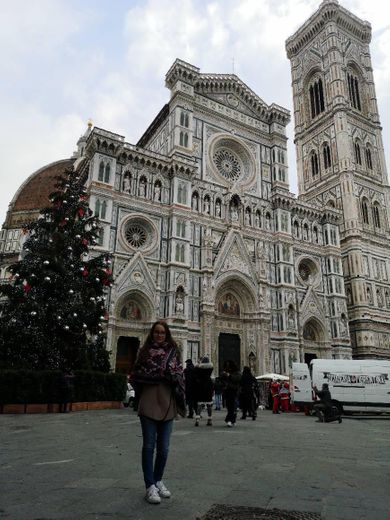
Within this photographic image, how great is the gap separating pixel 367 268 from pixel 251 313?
48.4 ft

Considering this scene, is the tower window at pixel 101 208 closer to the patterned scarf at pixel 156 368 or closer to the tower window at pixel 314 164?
the patterned scarf at pixel 156 368

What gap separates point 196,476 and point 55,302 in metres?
13.1

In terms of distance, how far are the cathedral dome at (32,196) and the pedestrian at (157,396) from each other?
4575 centimetres

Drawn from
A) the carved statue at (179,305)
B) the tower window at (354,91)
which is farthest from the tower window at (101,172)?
the tower window at (354,91)

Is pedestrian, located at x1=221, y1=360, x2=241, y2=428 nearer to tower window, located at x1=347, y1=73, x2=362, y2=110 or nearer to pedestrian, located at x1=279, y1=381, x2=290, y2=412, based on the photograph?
pedestrian, located at x1=279, y1=381, x2=290, y2=412

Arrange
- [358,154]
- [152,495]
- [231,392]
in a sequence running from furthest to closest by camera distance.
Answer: [358,154] → [231,392] → [152,495]

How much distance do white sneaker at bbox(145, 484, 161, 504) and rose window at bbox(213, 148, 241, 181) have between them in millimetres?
31559

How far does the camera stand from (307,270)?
36219mm

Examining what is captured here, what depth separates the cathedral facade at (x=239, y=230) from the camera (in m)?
27.3

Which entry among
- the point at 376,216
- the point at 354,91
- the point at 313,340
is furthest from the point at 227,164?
the point at 354,91

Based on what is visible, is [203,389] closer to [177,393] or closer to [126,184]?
[177,393]

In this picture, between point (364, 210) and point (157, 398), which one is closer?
point (157, 398)

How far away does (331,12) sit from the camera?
46875 millimetres

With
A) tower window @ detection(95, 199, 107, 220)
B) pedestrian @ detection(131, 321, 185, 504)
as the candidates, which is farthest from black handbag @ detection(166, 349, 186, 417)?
tower window @ detection(95, 199, 107, 220)
